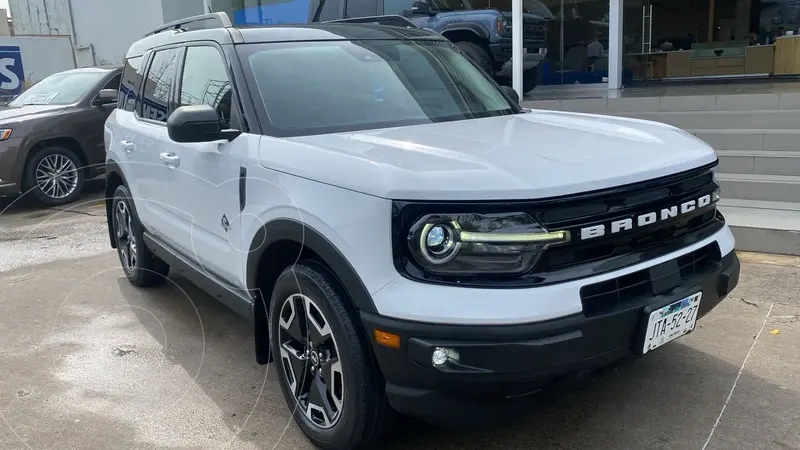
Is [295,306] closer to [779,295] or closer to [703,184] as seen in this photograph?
[703,184]

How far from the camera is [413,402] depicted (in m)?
2.38

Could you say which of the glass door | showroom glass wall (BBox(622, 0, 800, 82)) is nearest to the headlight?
the glass door

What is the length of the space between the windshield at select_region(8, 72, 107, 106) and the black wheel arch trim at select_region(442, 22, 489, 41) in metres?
5.08

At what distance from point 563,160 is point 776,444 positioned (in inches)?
60.0

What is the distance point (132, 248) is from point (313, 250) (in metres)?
3.03

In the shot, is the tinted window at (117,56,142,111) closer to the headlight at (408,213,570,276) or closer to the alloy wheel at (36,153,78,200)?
the headlight at (408,213,570,276)

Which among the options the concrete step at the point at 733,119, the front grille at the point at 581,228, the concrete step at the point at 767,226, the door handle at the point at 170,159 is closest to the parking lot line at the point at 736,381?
the front grille at the point at 581,228

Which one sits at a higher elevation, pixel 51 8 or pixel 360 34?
pixel 51 8

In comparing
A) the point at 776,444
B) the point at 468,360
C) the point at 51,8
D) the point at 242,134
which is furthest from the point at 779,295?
the point at 51,8

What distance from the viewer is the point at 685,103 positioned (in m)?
7.81

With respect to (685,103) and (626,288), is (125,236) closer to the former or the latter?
(626,288)

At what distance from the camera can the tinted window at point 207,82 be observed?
11.5 ft

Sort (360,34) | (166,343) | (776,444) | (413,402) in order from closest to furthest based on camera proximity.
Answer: (413,402) < (776,444) < (360,34) < (166,343)

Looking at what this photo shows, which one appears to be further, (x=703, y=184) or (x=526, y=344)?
(x=703, y=184)
